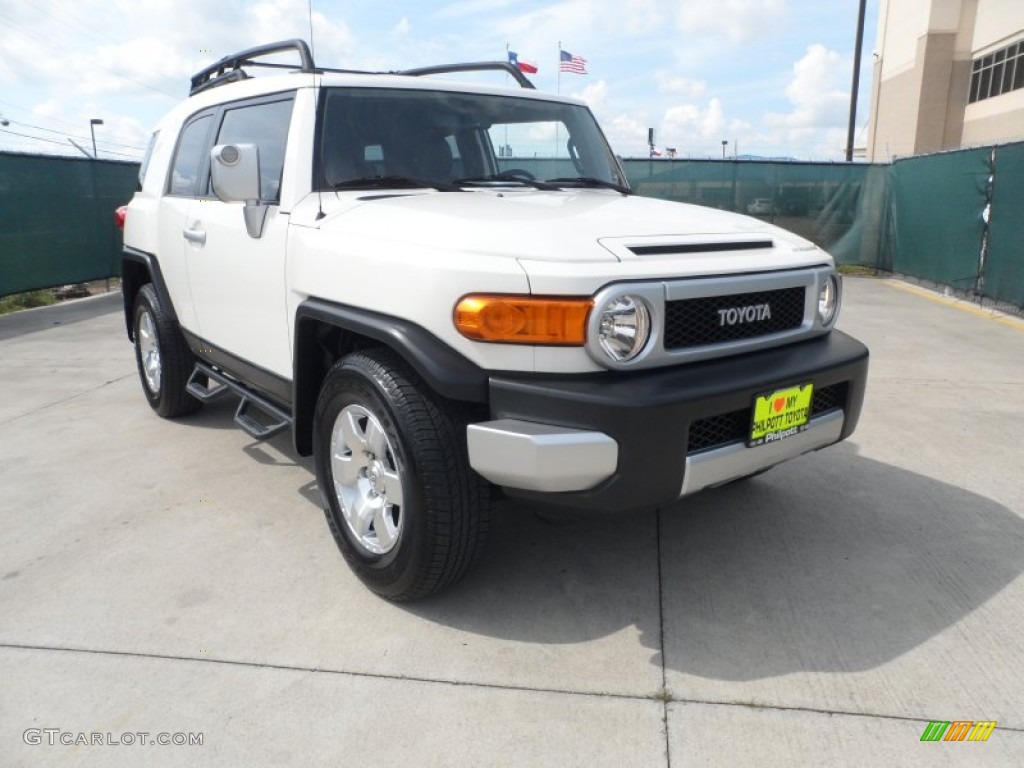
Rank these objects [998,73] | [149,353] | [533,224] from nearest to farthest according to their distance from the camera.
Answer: [533,224]
[149,353]
[998,73]

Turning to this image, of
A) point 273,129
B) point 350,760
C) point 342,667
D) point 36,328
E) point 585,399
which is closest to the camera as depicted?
point 350,760

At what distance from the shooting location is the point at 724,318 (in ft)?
8.71

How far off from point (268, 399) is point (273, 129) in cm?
133

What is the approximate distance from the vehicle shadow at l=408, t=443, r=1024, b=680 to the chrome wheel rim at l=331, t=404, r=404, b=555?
32 centimetres

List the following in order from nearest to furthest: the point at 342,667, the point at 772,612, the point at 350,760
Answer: the point at 350,760, the point at 342,667, the point at 772,612

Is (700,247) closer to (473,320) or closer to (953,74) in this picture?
(473,320)

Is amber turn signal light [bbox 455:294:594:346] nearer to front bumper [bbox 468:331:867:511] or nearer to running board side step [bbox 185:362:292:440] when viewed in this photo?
front bumper [bbox 468:331:867:511]

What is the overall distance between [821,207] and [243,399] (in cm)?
1259

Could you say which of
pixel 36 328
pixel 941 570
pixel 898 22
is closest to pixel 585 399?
pixel 941 570

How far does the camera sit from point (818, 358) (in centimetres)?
288

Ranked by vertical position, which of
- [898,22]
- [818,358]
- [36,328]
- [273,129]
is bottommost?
[36,328]

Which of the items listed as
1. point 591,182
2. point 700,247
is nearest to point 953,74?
point 591,182

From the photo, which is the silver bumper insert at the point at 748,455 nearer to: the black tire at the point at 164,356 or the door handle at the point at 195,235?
the door handle at the point at 195,235

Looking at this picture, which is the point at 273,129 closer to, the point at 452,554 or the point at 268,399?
the point at 268,399
